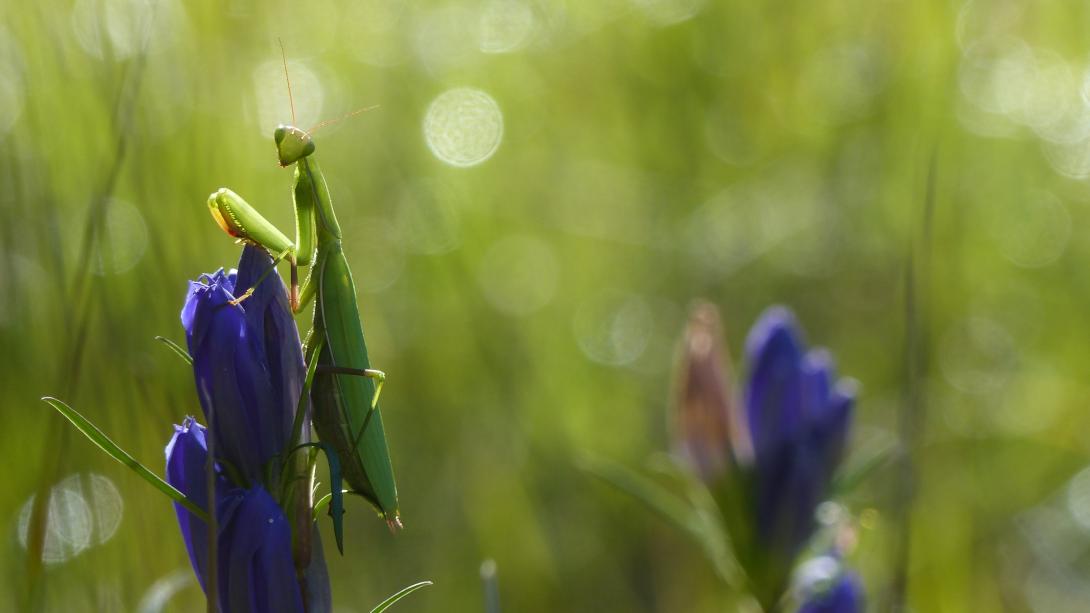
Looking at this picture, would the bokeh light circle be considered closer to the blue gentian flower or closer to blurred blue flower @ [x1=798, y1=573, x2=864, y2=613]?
blurred blue flower @ [x1=798, y1=573, x2=864, y2=613]

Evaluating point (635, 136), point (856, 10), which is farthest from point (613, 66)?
point (856, 10)

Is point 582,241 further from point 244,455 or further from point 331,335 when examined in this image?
point 244,455

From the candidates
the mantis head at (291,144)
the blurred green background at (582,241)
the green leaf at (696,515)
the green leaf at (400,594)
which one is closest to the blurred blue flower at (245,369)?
the green leaf at (400,594)

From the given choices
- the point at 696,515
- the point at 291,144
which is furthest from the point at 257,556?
the point at 696,515

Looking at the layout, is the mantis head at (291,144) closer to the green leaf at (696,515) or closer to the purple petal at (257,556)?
the purple petal at (257,556)

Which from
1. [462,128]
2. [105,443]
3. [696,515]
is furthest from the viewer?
[462,128]

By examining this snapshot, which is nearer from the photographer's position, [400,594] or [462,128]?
[400,594]

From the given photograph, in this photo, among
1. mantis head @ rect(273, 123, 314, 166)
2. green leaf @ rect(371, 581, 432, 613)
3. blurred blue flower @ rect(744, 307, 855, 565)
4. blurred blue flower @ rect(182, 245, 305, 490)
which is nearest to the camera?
green leaf @ rect(371, 581, 432, 613)

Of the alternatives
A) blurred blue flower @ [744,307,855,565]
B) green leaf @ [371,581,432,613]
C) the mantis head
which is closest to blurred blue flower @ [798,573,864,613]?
blurred blue flower @ [744,307,855,565]
